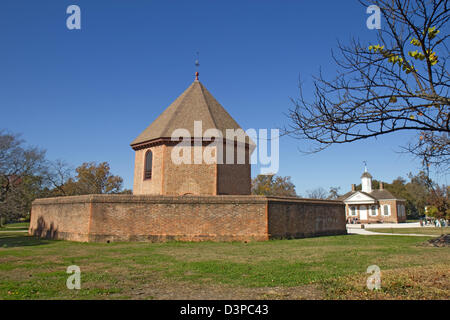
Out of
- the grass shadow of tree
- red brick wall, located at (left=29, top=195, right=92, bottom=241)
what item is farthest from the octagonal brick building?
the grass shadow of tree

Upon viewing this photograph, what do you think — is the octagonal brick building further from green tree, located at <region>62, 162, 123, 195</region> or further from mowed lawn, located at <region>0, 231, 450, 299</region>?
green tree, located at <region>62, 162, 123, 195</region>

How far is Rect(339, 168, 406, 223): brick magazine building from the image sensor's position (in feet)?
173

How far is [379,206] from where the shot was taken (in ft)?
177

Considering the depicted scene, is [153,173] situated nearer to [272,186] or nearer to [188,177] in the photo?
[188,177]

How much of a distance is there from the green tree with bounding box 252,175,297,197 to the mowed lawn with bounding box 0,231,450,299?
49.1 m

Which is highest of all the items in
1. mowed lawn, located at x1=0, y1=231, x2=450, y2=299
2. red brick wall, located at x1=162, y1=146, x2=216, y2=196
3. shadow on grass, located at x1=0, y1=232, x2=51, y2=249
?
red brick wall, located at x1=162, y1=146, x2=216, y2=196

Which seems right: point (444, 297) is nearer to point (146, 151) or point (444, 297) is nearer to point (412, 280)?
point (412, 280)

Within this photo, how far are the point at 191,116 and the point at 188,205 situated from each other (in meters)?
7.96

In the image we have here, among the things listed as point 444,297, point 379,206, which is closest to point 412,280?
point 444,297

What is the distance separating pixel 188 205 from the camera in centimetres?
1692

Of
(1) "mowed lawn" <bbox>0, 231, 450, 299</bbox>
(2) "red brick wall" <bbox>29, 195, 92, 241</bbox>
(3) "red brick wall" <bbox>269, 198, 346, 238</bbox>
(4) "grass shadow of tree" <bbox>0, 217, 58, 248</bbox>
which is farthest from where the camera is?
(4) "grass shadow of tree" <bbox>0, 217, 58, 248</bbox>

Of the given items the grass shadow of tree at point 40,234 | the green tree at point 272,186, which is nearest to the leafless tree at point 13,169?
the grass shadow of tree at point 40,234

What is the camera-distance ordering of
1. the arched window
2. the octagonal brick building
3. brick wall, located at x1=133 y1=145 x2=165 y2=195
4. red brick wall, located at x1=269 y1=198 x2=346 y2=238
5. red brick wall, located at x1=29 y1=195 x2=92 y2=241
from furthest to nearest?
the arched window < brick wall, located at x1=133 y1=145 x2=165 y2=195 < the octagonal brick building < red brick wall, located at x1=269 y1=198 x2=346 y2=238 < red brick wall, located at x1=29 y1=195 x2=92 y2=241
